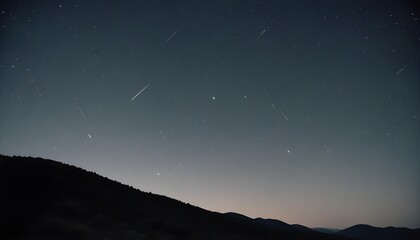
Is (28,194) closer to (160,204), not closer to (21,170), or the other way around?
(21,170)

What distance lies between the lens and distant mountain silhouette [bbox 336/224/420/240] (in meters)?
150

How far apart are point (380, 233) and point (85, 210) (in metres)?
178

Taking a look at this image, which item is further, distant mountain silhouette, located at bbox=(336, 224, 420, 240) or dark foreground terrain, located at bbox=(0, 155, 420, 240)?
distant mountain silhouette, located at bbox=(336, 224, 420, 240)

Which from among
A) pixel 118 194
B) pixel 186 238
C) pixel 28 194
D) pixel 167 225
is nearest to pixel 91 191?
pixel 118 194

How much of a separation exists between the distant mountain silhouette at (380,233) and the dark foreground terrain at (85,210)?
138 meters

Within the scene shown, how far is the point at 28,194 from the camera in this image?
23.3 metres

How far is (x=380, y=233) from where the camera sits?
166 metres

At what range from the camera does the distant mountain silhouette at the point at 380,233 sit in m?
150

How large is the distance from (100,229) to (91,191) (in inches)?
383

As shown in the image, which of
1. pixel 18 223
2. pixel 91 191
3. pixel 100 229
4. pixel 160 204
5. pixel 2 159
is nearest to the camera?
pixel 18 223

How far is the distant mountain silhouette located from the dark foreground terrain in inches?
5448

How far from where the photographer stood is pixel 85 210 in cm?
2252

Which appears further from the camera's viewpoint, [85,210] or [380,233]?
[380,233]

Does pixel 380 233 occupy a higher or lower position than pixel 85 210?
higher
